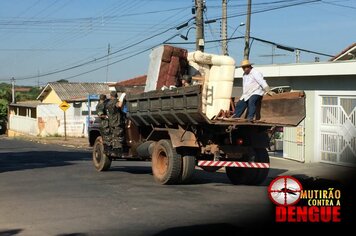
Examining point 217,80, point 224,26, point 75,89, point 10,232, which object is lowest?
point 10,232

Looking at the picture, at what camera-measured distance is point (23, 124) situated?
2404 inches

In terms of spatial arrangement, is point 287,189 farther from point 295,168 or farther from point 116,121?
point 295,168

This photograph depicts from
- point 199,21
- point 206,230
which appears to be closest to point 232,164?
point 206,230

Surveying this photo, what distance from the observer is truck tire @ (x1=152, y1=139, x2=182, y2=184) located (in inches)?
453

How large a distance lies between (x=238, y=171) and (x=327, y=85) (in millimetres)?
7666

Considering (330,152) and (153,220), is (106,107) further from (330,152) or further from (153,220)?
(330,152)

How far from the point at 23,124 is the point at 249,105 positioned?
53217 mm

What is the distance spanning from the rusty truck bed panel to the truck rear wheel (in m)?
0.87

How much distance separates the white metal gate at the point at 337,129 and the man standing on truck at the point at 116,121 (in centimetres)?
775

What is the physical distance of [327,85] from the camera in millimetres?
18672

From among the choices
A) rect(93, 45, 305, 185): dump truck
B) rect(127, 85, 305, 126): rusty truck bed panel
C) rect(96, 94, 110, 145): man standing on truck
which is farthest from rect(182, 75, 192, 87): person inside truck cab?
rect(96, 94, 110, 145): man standing on truck

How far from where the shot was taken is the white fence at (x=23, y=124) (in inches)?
2223

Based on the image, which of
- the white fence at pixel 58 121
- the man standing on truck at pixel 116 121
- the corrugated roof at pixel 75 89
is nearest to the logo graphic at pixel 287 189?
the man standing on truck at pixel 116 121

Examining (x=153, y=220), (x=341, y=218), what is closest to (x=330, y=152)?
(x=153, y=220)
